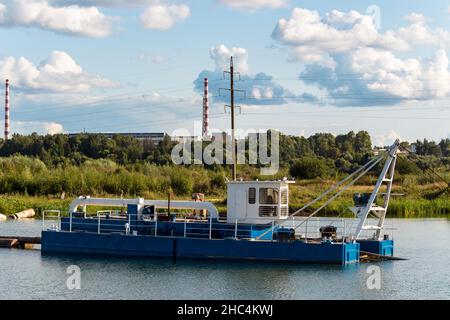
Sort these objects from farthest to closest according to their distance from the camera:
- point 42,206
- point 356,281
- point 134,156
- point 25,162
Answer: point 134,156 → point 25,162 → point 42,206 → point 356,281

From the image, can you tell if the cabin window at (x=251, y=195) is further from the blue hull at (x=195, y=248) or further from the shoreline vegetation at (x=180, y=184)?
the shoreline vegetation at (x=180, y=184)

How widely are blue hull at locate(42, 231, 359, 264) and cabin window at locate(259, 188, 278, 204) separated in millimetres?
2083

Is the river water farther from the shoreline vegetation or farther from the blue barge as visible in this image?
the shoreline vegetation

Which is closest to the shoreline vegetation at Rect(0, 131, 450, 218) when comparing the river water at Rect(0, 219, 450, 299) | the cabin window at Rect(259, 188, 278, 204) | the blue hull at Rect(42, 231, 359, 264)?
the blue hull at Rect(42, 231, 359, 264)

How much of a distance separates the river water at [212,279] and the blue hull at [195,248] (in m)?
0.45

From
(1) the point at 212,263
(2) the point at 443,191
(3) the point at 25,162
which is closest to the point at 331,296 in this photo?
(1) the point at 212,263

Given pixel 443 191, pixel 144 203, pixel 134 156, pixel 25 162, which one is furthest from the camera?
pixel 134 156

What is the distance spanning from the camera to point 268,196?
37.4 meters

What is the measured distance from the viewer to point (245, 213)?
3750 centimetres

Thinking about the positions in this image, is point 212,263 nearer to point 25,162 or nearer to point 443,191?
point 443,191

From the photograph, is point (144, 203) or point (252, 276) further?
point (144, 203)

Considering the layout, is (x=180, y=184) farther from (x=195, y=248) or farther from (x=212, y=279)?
(x=212, y=279)

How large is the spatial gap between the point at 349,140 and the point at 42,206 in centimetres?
8319

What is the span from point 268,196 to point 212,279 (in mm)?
5775
